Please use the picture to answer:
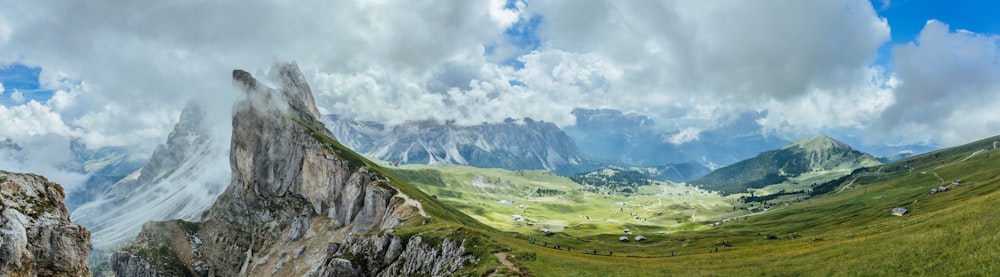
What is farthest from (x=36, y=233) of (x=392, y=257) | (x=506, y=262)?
(x=392, y=257)

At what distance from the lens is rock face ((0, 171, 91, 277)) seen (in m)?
52.2

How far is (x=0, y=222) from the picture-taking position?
5253cm

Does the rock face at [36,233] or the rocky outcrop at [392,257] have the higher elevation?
the rock face at [36,233]

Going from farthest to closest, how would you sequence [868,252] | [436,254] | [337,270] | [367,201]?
[367,201], [337,270], [436,254], [868,252]

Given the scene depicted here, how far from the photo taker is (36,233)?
55.7 metres

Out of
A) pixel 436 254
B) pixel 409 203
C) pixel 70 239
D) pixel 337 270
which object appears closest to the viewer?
pixel 70 239

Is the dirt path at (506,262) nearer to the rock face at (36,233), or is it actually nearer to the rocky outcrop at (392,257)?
the rocky outcrop at (392,257)

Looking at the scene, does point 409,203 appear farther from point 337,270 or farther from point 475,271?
point 475,271

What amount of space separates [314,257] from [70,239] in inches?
5422

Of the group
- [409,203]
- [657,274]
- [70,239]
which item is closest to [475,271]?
[657,274]

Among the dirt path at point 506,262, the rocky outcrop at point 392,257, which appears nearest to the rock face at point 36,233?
the rocky outcrop at point 392,257

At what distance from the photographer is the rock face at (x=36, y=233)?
5225cm

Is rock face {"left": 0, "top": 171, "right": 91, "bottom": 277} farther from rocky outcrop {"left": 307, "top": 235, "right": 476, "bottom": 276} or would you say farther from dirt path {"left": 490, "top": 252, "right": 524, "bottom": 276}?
dirt path {"left": 490, "top": 252, "right": 524, "bottom": 276}

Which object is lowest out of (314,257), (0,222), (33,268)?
(314,257)
